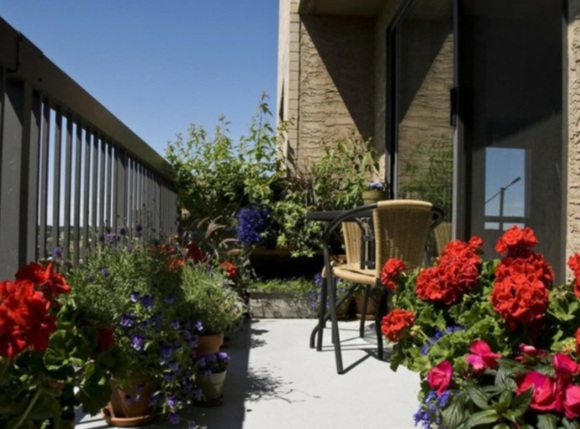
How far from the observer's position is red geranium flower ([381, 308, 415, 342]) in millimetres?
1569

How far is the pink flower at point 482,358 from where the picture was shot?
120 cm

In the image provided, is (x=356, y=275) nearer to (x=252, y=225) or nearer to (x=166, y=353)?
(x=166, y=353)

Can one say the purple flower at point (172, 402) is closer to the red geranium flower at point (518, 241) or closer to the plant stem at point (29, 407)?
the plant stem at point (29, 407)

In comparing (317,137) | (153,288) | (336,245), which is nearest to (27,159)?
(153,288)

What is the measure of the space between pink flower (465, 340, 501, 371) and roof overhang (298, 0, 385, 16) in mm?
4113

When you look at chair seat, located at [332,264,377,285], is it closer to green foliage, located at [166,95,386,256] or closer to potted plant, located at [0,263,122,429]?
potted plant, located at [0,263,122,429]

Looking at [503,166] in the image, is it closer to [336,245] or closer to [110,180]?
[110,180]

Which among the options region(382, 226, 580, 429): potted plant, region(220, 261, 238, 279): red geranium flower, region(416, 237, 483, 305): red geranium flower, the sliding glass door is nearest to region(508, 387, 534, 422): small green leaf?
region(382, 226, 580, 429): potted plant

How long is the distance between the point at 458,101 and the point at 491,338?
1930 mm

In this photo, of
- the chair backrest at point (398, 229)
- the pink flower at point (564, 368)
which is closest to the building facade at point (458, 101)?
the chair backrest at point (398, 229)

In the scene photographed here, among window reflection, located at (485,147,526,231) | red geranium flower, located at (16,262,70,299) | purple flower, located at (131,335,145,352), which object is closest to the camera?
red geranium flower, located at (16,262,70,299)

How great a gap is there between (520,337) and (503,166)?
1.40 m

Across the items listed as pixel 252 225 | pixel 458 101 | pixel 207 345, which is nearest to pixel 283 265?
pixel 252 225

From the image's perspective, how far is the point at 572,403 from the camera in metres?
1.01
